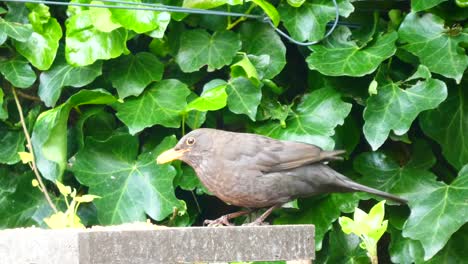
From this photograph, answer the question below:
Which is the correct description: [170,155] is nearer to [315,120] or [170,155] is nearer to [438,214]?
[315,120]

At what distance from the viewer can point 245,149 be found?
9.41 feet

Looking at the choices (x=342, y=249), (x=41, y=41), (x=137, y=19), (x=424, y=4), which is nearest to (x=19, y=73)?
(x=41, y=41)

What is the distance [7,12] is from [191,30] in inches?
27.6

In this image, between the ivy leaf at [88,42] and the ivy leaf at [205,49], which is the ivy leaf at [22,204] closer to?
the ivy leaf at [88,42]

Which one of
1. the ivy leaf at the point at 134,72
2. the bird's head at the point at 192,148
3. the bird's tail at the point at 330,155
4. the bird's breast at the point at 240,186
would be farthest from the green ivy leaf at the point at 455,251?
the ivy leaf at the point at 134,72

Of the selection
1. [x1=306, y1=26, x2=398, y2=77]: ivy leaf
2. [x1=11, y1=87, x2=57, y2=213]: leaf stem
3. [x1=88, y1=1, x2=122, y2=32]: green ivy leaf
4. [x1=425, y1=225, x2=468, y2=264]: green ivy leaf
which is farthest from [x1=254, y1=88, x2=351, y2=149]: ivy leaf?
[x1=11, y1=87, x2=57, y2=213]: leaf stem

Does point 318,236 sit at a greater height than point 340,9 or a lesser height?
lesser

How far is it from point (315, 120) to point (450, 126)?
1.52 ft

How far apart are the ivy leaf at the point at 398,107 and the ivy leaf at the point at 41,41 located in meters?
1.16

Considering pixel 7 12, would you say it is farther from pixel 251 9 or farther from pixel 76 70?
pixel 251 9

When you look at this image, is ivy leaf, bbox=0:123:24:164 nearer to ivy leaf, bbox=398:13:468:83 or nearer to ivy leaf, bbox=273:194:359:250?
ivy leaf, bbox=273:194:359:250

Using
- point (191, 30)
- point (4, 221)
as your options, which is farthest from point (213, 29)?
point (4, 221)

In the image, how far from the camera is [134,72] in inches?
128

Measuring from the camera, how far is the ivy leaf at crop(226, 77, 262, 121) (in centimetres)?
312
